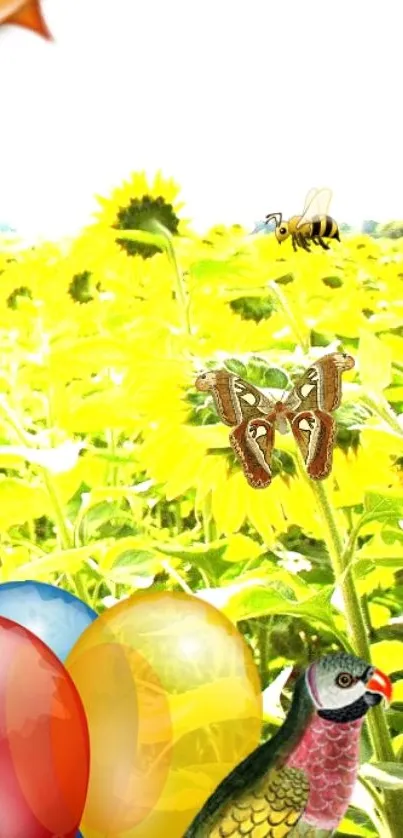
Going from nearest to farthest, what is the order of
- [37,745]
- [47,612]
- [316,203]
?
[37,745] < [47,612] < [316,203]

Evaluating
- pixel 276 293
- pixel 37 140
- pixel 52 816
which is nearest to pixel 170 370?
pixel 276 293

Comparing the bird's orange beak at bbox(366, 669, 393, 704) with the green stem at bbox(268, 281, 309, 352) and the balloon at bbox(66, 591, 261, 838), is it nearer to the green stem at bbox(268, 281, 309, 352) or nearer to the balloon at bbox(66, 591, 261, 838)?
the balloon at bbox(66, 591, 261, 838)

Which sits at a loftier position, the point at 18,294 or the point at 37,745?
the point at 18,294

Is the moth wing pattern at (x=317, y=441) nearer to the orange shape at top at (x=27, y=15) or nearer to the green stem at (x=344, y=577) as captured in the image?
the green stem at (x=344, y=577)

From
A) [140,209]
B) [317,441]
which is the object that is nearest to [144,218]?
[140,209]

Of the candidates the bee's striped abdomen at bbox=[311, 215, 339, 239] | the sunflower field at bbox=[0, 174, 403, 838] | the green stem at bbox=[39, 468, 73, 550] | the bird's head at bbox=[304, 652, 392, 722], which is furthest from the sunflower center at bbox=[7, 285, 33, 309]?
the bird's head at bbox=[304, 652, 392, 722]

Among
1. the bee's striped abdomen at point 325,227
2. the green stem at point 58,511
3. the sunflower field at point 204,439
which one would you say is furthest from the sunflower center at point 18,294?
the bee's striped abdomen at point 325,227

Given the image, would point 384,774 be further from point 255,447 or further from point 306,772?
point 255,447
